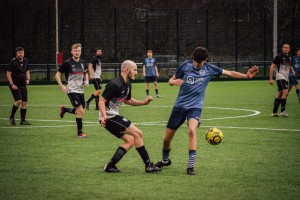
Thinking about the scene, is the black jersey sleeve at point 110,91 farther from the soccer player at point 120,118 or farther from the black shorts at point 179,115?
the black shorts at point 179,115

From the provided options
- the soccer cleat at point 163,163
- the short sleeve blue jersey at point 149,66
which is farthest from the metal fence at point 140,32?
the soccer cleat at point 163,163

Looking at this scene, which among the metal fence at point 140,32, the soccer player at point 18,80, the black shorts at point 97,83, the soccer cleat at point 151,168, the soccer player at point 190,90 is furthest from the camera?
the metal fence at point 140,32

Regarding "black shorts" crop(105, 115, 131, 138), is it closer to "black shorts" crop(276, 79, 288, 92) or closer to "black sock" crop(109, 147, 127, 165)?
"black sock" crop(109, 147, 127, 165)

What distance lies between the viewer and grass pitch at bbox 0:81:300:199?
29.4 ft

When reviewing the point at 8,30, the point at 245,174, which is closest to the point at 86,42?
the point at 8,30

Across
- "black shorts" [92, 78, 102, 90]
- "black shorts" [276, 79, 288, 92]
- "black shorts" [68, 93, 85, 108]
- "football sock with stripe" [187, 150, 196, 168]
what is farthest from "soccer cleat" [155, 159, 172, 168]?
"black shorts" [92, 78, 102, 90]

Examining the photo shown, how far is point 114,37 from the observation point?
156 ft

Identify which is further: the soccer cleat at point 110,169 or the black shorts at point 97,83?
the black shorts at point 97,83

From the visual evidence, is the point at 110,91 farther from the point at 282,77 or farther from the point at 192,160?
the point at 282,77

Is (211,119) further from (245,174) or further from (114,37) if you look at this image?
(114,37)

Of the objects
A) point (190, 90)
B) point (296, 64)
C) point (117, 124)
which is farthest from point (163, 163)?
point (296, 64)

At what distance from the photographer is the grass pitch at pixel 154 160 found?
8.96 metres

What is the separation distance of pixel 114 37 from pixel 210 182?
127 feet

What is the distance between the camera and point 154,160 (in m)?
11.7
